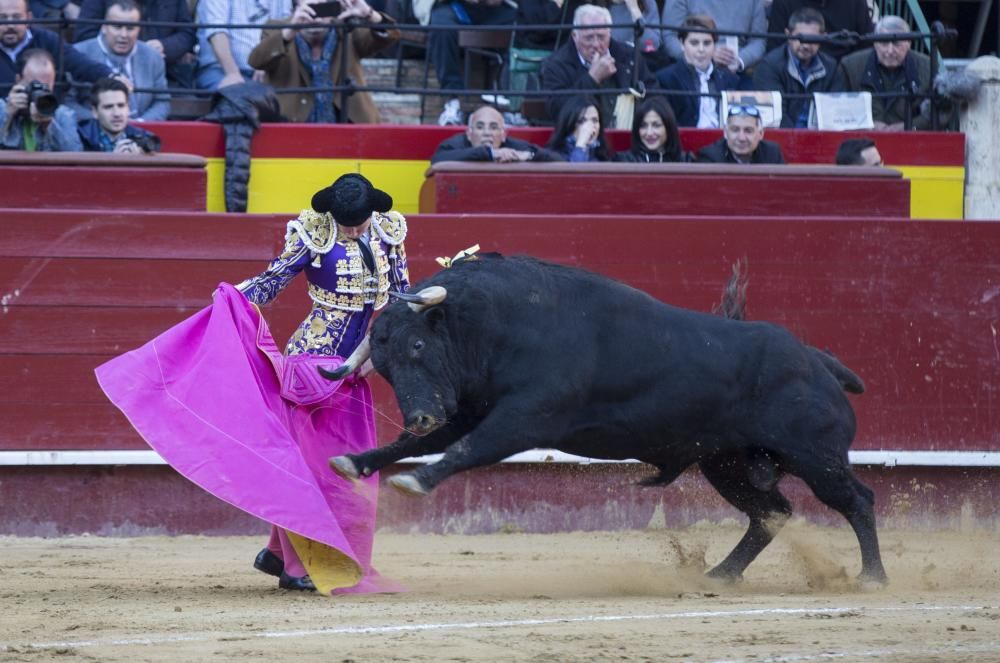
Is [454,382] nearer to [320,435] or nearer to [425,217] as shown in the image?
[320,435]

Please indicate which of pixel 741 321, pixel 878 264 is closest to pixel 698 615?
pixel 741 321

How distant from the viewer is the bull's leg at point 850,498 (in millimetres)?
6117

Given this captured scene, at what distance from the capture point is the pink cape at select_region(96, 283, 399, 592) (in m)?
5.75

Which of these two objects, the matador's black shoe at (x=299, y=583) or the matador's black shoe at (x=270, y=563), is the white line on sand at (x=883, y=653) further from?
the matador's black shoe at (x=270, y=563)

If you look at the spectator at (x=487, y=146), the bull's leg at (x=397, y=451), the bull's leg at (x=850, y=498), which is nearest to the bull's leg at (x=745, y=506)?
the bull's leg at (x=850, y=498)

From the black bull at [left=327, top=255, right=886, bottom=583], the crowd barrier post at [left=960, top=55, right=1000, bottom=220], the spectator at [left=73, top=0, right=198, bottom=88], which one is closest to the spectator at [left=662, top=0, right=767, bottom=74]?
the crowd barrier post at [left=960, top=55, right=1000, bottom=220]

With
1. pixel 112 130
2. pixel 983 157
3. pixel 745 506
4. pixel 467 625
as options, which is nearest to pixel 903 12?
pixel 983 157

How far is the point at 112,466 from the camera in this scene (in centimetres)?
780

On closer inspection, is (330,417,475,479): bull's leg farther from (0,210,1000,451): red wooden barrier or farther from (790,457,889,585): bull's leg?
(0,210,1000,451): red wooden barrier

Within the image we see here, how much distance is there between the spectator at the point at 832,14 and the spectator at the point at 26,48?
3770 mm

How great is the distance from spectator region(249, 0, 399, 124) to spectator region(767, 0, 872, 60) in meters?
2.31

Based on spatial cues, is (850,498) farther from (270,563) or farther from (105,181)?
(105,181)

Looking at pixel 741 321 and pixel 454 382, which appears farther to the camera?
pixel 741 321

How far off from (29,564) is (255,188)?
2442mm
